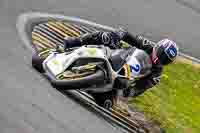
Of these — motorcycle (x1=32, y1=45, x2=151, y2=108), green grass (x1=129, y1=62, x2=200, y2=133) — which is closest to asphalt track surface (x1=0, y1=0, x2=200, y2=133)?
motorcycle (x1=32, y1=45, x2=151, y2=108)

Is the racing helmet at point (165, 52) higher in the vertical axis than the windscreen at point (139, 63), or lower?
higher

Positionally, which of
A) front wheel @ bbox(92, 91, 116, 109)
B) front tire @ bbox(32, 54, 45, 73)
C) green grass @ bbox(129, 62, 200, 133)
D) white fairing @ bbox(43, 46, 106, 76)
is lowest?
green grass @ bbox(129, 62, 200, 133)

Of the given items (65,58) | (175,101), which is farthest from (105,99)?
(175,101)

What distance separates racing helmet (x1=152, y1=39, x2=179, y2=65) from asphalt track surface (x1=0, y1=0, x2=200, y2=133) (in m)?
1.45

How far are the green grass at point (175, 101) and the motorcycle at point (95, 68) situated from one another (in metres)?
0.91

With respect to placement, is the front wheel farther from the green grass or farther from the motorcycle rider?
the green grass

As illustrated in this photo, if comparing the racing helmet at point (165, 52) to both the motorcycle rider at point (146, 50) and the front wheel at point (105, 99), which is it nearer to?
the motorcycle rider at point (146, 50)

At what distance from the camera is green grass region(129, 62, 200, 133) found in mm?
11102

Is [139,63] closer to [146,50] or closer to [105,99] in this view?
[146,50]

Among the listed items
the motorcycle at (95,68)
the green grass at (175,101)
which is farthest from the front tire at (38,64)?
the green grass at (175,101)

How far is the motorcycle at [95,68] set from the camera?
969 cm

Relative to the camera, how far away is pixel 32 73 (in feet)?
32.4

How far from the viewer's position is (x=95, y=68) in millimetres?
9844

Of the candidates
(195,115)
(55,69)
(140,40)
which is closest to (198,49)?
(195,115)
